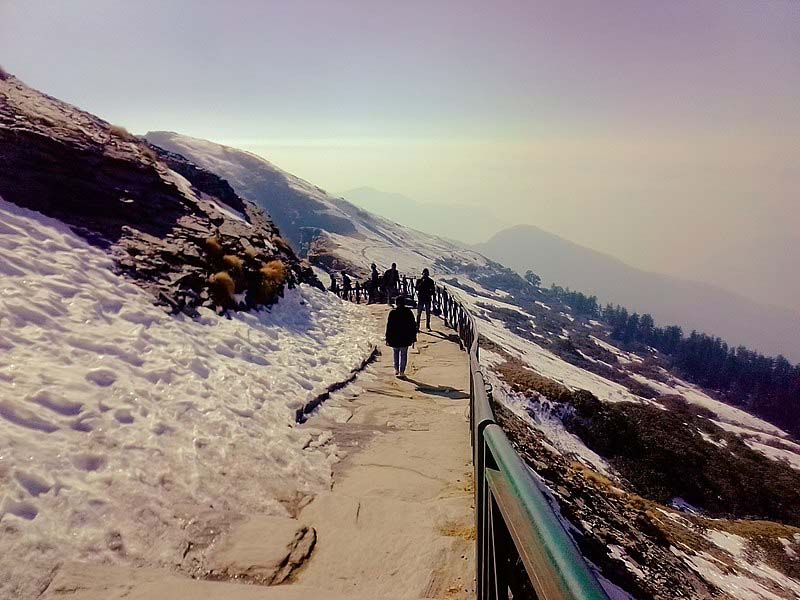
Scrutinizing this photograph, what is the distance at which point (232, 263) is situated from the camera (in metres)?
12.6

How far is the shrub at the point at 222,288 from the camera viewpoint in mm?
10961

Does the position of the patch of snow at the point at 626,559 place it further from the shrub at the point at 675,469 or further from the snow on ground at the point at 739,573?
the shrub at the point at 675,469

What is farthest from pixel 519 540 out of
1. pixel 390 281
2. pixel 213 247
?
pixel 390 281

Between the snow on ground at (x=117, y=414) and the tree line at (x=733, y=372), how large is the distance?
130 meters

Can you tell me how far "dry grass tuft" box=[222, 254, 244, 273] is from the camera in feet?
41.0

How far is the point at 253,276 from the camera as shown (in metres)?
13.4

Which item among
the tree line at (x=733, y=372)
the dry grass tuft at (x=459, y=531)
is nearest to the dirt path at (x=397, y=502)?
the dry grass tuft at (x=459, y=531)

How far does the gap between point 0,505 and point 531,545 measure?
14.1 feet

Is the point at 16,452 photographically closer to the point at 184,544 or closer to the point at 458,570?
the point at 184,544

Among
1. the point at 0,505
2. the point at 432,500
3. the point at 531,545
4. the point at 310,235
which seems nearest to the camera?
the point at 531,545

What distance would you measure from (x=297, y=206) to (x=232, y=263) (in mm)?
152576

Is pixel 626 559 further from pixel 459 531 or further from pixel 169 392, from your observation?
pixel 169 392

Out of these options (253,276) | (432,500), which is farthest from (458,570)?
(253,276)

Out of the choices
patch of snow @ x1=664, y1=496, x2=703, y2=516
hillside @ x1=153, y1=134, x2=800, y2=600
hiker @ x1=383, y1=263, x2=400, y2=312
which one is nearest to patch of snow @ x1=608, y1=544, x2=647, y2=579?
hillside @ x1=153, y1=134, x2=800, y2=600
